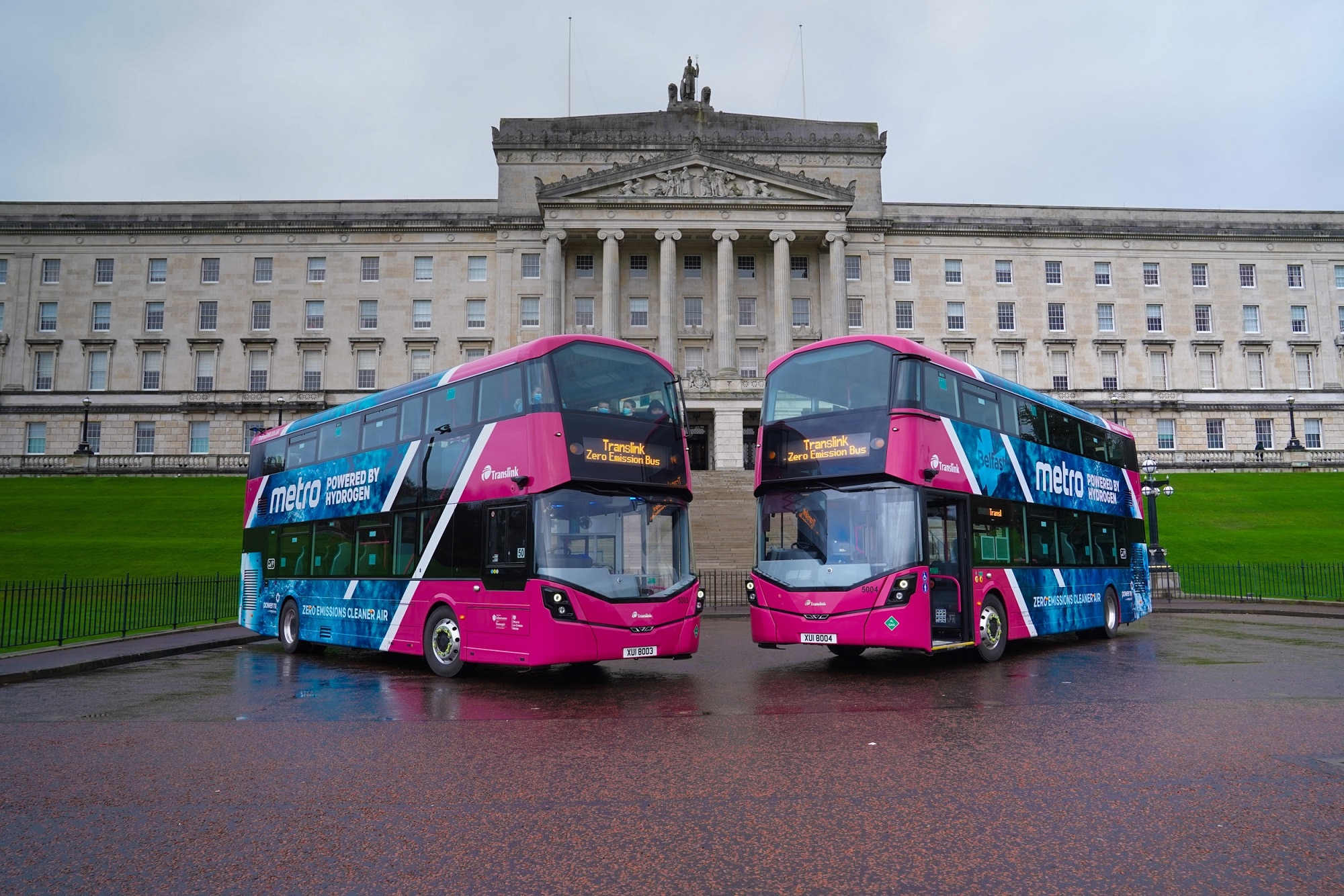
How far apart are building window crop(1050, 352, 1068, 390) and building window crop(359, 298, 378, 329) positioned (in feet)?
149

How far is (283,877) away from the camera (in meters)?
5.03

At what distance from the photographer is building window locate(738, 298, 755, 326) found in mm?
59531

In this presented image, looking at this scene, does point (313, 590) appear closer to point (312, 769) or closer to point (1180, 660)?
point (312, 769)

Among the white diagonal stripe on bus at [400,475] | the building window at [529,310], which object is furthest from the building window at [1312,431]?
the white diagonal stripe on bus at [400,475]

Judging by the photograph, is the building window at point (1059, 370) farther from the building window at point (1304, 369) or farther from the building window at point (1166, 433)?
the building window at point (1304, 369)

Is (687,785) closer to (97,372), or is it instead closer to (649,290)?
(649,290)

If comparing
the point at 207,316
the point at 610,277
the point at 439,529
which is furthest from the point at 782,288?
A: the point at 439,529

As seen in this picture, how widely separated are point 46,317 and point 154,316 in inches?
276

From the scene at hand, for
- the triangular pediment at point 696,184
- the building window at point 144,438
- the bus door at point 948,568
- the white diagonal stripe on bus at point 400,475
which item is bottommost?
the bus door at point 948,568

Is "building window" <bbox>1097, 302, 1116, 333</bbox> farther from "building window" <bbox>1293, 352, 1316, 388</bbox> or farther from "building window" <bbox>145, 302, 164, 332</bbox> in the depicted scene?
"building window" <bbox>145, 302, 164, 332</bbox>

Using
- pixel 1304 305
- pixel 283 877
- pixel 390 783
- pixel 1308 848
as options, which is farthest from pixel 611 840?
pixel 1304 305

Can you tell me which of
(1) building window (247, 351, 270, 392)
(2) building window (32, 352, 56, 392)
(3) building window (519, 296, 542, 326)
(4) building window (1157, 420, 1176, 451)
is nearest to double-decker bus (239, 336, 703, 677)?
(3) building window (519, 296, 542, 326)

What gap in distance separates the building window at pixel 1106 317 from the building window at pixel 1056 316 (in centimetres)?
249

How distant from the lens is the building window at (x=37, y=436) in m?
57.9
